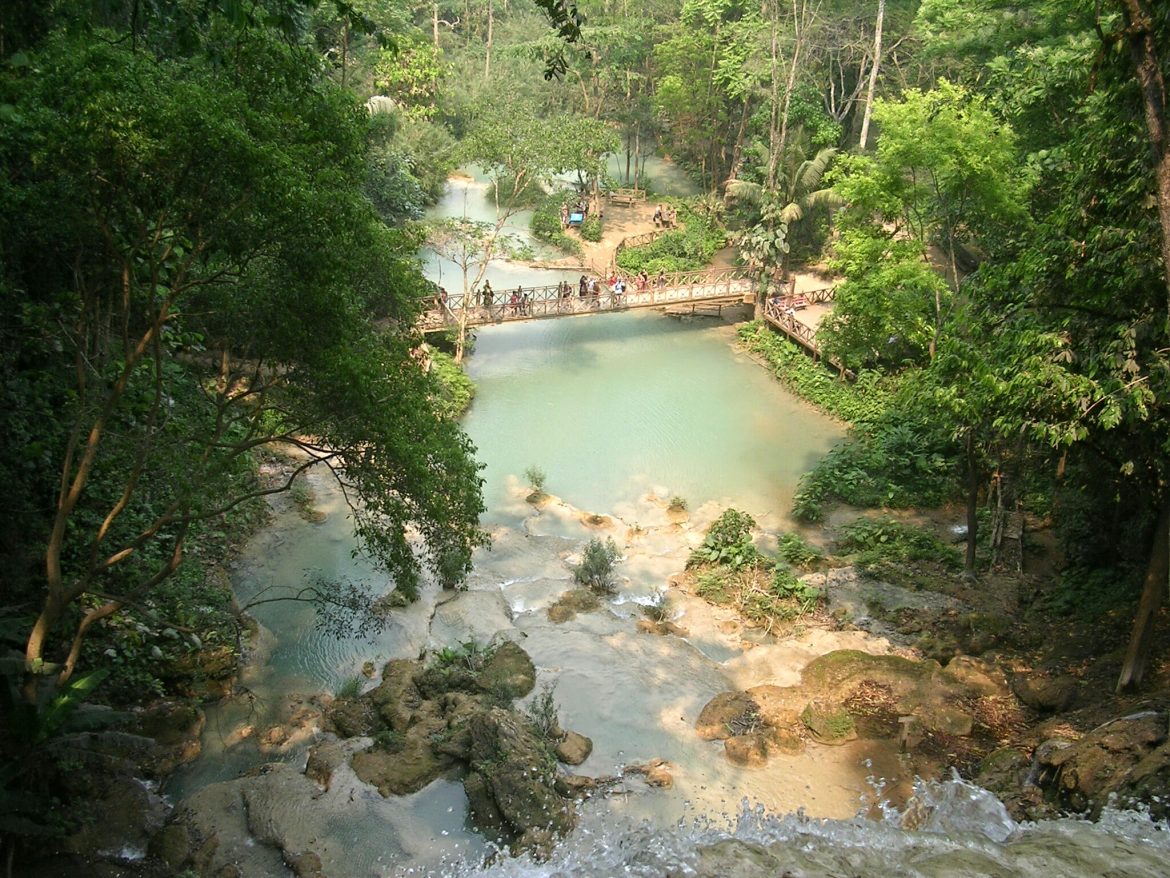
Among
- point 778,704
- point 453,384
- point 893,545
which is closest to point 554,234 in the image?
point 453,384

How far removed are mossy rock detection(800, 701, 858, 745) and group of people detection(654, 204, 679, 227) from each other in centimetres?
2395

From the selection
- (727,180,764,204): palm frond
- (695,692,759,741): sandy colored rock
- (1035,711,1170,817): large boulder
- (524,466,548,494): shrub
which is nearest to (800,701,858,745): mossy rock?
(695,692,759,741): sandy colored rock

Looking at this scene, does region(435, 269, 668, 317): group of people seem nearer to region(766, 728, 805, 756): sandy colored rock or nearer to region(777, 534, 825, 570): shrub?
region(777, 534, 825, 570): shrub

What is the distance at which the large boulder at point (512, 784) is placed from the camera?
29.0 feet

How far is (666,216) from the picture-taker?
32.9 m

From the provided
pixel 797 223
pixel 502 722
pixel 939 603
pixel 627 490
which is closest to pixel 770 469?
pixel 627 490

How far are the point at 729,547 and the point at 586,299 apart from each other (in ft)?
36.3

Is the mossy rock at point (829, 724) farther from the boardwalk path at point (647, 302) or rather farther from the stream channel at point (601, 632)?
the boardwalk path at point (647, 302)

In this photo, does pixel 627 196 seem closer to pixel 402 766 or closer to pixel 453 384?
pixel 453 384

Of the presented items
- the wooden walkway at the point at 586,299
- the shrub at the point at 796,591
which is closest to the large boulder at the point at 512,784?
the shrub at the point at 796,591

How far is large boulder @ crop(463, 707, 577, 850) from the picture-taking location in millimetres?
8836

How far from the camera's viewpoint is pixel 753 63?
2922 cm

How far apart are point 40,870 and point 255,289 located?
5.09 metres

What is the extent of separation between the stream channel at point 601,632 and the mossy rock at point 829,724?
0.51 ft
